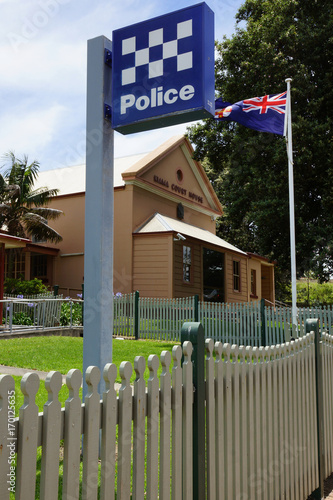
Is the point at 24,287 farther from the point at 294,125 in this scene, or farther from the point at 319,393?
the point at 319,393

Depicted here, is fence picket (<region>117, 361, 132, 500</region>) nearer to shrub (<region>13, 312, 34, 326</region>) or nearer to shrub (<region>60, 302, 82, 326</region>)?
shrub (<region>60, 302, 82, 326</region>)

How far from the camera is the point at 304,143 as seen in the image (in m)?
22.7

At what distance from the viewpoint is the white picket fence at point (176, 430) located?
6.46ft

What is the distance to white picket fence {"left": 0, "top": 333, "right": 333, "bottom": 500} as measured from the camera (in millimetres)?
1968

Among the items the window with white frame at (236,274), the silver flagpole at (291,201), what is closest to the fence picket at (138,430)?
the silver flagpole at (291,201)

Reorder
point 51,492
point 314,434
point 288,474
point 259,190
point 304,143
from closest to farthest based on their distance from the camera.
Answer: point 51,492 < point 288,474 < point 314,434 < point 304,143 < point 259,190

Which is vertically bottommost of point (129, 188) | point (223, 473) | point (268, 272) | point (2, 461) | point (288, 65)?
Result: point (223, 473)

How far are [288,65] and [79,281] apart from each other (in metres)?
14.7

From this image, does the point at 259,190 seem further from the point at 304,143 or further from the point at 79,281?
the point at 79,281

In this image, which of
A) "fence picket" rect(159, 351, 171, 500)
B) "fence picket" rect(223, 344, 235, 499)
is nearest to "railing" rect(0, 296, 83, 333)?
"fence picket" rect(223, 344, 235, 499)

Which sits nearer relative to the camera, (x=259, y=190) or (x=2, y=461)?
(x=2, y=461)

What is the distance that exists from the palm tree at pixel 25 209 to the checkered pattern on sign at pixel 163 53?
20.3 m

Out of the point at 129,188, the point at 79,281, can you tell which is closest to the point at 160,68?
the point at 129,188

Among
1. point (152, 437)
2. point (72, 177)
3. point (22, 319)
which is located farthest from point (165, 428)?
point (72, 177)
